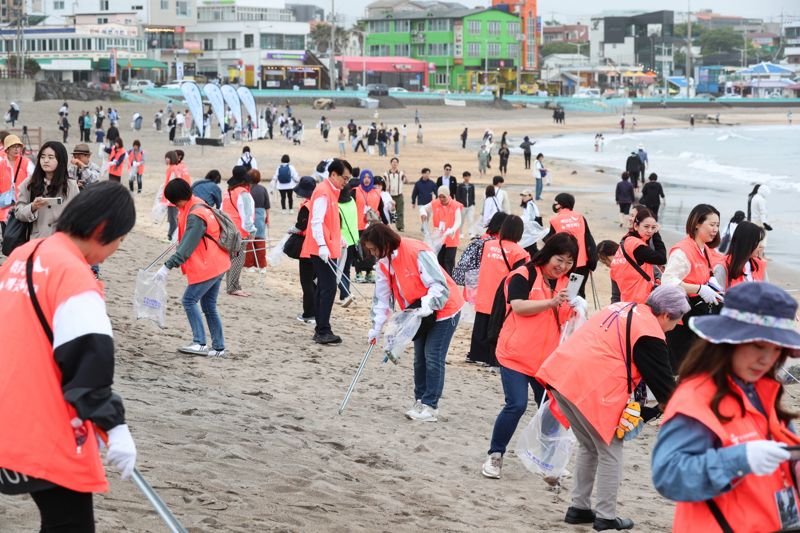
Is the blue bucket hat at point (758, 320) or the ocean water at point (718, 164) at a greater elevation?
the blue bucket hat at point (758, 320)

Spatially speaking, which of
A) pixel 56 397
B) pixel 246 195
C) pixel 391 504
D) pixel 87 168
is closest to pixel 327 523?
pixel 391 504

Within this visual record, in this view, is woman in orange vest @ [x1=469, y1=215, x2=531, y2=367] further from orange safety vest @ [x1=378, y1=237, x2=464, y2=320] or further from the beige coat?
the beige coat

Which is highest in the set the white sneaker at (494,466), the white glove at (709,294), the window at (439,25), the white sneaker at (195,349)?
the window at (439,25)

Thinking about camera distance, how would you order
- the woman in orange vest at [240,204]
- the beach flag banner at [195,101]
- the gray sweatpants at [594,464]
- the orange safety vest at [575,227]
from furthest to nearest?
the beach flag banner at [195,101], the woman in orange vest at [240,204], the orange safety vest at [575,227], the gray sweatpants at [594,464]

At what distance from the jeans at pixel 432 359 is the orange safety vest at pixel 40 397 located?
15.3ft

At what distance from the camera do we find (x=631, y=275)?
9375 millimetres

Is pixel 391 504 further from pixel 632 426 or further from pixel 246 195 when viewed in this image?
pixel 246 195

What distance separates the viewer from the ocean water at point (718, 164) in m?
28.9

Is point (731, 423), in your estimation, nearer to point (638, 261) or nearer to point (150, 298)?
point (638, 261)

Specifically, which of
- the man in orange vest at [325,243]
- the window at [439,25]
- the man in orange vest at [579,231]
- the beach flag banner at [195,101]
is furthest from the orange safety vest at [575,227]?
the window at [439,25]

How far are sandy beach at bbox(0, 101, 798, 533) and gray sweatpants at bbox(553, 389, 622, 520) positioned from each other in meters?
0.26

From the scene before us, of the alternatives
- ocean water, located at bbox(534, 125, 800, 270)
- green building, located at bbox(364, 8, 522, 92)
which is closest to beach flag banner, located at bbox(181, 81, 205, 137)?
ocean water, located at bbox(534, 125, 800, 270)

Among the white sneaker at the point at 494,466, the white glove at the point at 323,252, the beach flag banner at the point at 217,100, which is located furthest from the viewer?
the beach flag banner at the point at 217,100

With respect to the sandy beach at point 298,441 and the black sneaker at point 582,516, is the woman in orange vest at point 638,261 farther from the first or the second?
the black sneaker at point 582,516
